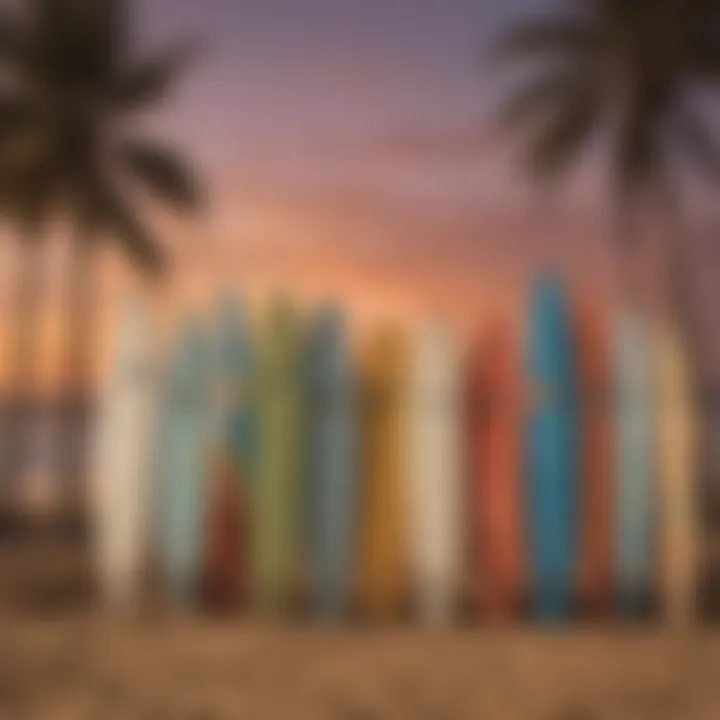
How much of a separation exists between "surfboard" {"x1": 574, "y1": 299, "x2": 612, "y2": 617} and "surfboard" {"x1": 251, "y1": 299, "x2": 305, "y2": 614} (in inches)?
35.6

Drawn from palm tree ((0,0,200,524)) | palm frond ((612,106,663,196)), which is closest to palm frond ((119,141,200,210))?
palm tree ((0,0,200,524))

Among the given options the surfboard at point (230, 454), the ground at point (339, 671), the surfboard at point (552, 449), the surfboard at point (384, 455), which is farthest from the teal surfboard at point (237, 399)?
the surfboard at point (552, 449)

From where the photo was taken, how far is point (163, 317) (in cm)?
Answer: 446

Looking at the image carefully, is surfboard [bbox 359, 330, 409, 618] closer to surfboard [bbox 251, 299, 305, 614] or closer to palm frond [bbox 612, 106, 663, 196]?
surfboard [bbox 251, 299, 305, 614]

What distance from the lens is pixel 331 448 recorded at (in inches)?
169

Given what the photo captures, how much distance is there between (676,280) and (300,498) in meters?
9.01

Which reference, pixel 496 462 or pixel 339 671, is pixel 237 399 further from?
pixel 339 671

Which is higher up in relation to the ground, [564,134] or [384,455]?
[564,134]

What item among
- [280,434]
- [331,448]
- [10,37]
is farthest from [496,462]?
[10,37]

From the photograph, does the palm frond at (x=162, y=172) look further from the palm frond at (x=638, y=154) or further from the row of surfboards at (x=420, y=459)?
the row of surfboards at (x=420, y=459)

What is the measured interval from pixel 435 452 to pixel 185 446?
82 cm

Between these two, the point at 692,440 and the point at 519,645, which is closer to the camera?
the point at 519,645

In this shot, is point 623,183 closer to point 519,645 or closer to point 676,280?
point 676,280

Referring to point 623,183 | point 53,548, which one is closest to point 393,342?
point 53,548
